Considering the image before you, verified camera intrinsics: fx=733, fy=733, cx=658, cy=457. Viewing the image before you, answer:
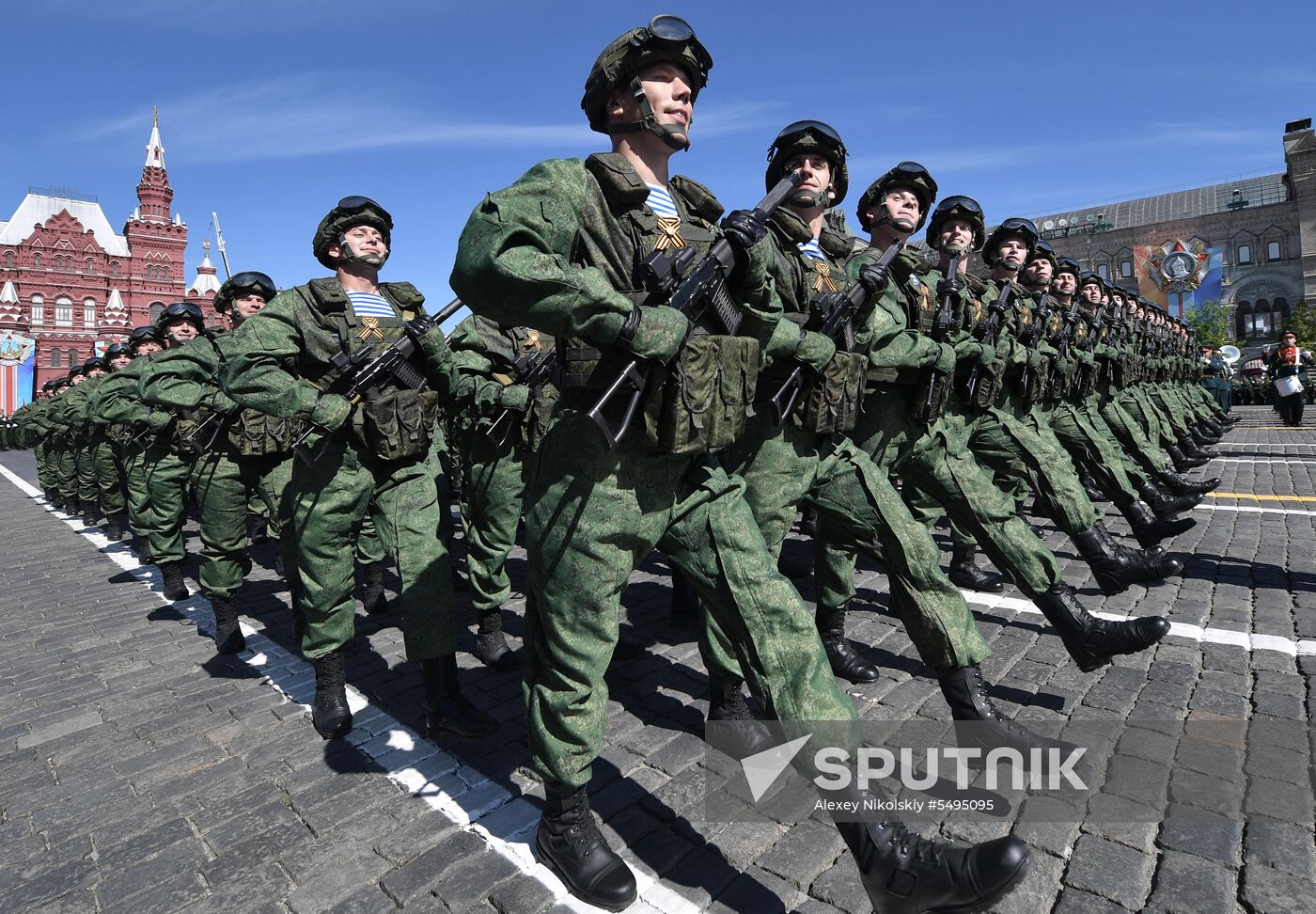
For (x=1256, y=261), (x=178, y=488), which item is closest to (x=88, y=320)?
(x=178, y=488)

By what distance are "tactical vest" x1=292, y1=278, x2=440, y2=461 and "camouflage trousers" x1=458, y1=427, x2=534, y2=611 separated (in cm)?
102

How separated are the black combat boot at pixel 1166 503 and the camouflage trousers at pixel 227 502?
298 inches

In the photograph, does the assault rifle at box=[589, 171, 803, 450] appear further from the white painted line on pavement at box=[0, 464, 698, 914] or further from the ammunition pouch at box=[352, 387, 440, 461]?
the ammunition pouch at box=[352, 387, 440, 461]

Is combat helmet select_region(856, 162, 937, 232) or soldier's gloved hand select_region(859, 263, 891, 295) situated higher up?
combat helmet select_region(856, 162, 937, 232)

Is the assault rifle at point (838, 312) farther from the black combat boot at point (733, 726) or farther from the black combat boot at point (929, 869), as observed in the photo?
the black combat boot at point (929, 869)

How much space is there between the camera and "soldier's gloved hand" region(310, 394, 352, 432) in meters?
3.43

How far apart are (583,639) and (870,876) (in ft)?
3.37

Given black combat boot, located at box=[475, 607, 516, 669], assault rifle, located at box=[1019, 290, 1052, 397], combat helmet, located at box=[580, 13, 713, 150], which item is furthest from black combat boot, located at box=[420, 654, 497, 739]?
assault rifle, located at box=[1019, 290, 1052, 397]

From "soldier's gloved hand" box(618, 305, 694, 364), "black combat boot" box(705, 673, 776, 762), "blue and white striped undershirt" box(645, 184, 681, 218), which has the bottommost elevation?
"black combat boot" box(705, 673, 776, 762)

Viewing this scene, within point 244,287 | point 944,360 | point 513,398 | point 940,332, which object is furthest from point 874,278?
point 244,287

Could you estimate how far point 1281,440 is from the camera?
1538cm

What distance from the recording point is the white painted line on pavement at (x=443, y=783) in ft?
7.80

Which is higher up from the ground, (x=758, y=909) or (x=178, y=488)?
(x=178, y=488)

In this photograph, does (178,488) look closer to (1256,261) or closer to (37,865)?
(37,865)
